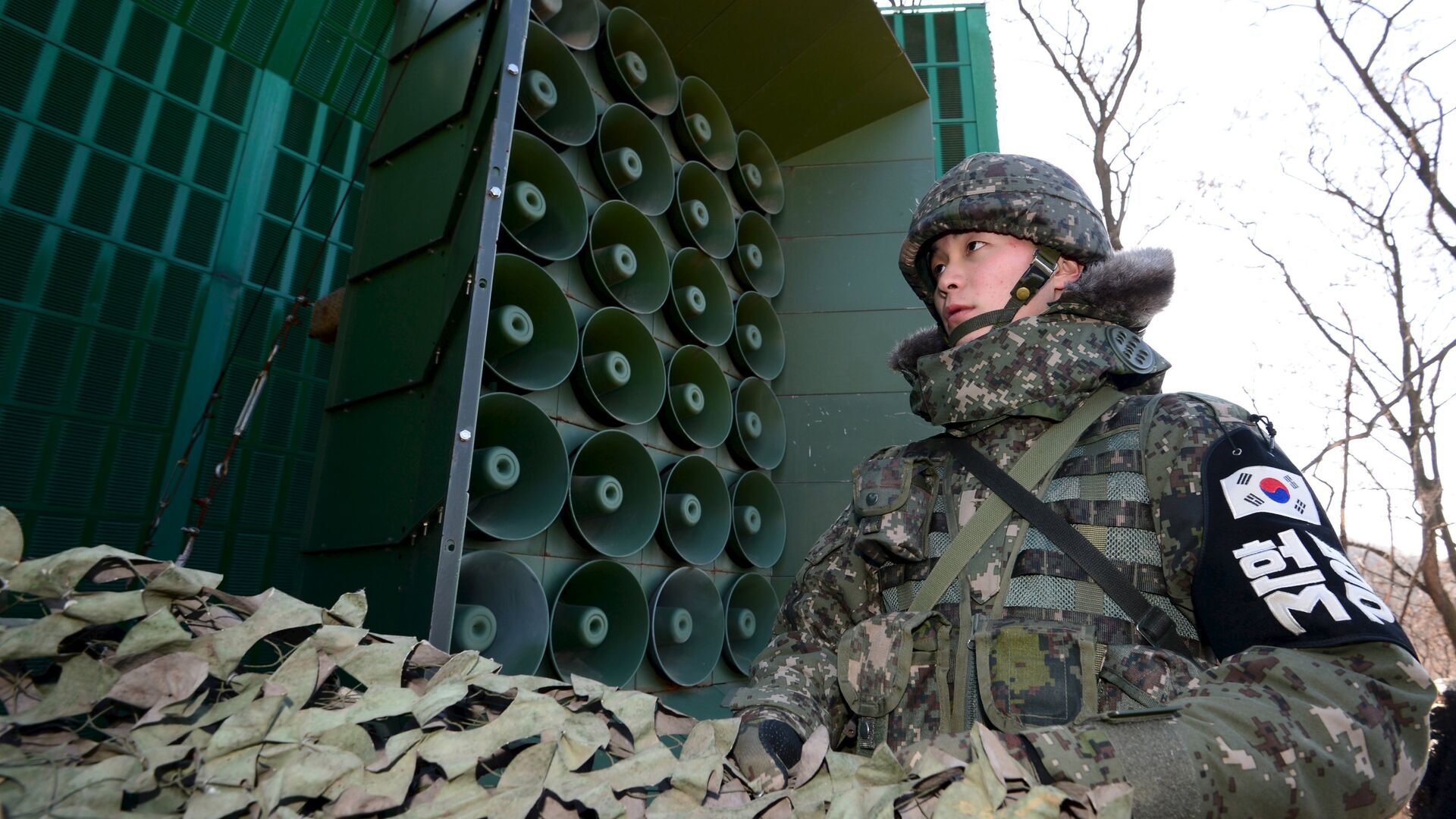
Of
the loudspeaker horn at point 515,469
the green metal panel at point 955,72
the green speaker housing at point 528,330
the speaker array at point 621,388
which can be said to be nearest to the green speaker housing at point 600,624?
the speaker array at point 621,388

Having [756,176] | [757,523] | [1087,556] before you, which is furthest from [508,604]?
[756,176]

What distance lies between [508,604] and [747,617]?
1481 millimetres

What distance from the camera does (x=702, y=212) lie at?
4.43 meters

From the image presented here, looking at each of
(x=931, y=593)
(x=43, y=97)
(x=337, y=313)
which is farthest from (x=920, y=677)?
(x=43, y=97)

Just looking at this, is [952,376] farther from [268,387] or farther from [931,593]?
[268,387]

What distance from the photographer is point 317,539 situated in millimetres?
3156

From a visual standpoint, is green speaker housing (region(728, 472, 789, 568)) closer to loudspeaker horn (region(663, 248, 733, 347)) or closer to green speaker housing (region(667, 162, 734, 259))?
loudspeaker horn (region(663, 248, 733, 347))

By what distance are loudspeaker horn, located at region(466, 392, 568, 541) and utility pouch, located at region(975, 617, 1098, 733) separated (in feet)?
6.00

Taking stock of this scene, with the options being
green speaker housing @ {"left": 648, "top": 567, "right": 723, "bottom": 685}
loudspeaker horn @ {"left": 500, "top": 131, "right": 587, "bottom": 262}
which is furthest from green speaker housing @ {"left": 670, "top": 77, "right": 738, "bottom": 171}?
green speaker housing @ {"left": 648, "top": 567, "right": 723, "bottom": 685}

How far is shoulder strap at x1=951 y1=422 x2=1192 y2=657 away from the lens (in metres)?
1.59

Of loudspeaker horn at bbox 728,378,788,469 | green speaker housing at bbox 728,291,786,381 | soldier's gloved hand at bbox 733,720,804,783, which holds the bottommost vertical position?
soldier's gloved hand at bbox 733,720,804,783

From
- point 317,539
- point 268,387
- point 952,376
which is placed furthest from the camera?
point 268,387

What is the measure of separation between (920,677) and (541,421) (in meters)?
1.89

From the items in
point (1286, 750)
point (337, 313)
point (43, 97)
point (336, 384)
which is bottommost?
point (1286, 750)
